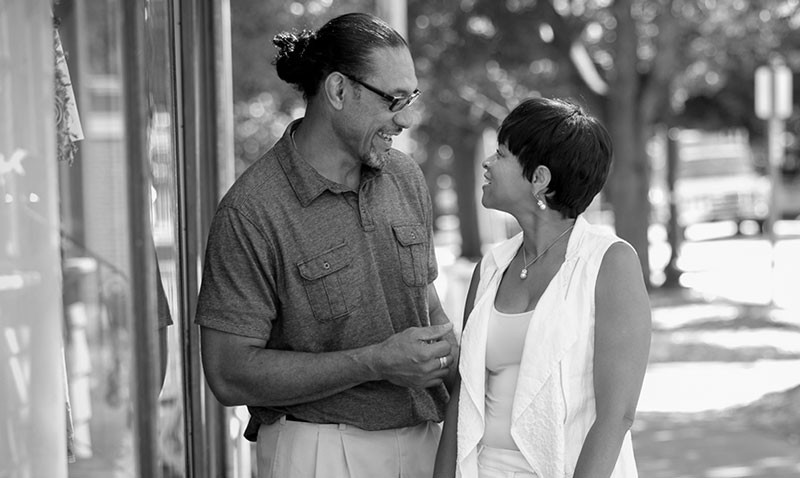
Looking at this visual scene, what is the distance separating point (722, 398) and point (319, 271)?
718cm

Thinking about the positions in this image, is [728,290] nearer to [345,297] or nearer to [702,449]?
[702,449]

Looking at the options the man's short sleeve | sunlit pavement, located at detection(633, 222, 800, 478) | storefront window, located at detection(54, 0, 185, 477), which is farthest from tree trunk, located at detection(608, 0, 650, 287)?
the man's short sleeve

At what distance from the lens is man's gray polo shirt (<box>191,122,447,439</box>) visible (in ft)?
9.88

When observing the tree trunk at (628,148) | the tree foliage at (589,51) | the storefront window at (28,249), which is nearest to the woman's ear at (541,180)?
the storefront window at (28,249)

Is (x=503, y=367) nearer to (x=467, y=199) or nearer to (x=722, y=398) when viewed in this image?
(x=722, y=398)

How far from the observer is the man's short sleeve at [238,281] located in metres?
2.98

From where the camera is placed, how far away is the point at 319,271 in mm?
3076

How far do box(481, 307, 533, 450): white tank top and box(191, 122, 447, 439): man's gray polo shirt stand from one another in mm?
280

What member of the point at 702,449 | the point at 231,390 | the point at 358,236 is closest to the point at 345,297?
the point at 358,236

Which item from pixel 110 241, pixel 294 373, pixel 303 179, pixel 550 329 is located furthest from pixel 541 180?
pixel 110 241

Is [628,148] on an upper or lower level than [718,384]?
upper

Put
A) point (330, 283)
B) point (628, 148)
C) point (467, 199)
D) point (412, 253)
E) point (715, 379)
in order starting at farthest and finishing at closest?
point (467, 199)
point (628, 148)
point (715, 379)
point (412, 253)
point (330, 283)

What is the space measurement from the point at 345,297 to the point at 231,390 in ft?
1.17

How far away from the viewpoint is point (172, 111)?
370cm
